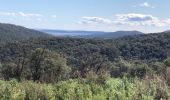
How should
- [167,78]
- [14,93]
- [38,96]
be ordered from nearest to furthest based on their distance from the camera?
[14,93], [38,96], [167,78]

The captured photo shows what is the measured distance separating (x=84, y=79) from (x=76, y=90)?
2063 millimetres

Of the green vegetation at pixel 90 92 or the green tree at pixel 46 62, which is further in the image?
the green tree at pixel 46 62

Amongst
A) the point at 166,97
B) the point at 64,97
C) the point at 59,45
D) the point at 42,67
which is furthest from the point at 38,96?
the point at 59,45

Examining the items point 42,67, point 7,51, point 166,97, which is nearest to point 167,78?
point 166,97

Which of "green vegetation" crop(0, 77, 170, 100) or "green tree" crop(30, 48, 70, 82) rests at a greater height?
"green vegetation" crop(0, 77, 170, 100)

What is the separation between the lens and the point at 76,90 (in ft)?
33.9

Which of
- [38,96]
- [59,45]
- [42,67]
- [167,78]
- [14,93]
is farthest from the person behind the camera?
[59,45]

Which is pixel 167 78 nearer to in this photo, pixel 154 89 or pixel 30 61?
pixel 154 89

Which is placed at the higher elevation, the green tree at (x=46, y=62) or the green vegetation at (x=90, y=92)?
the green vegetation at (x=90, y=92)

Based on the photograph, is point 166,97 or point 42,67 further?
point 42,67

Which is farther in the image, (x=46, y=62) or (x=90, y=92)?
(x=46, y=62)

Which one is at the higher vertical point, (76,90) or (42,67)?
(76,90)

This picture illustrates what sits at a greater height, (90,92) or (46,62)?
(90,92)

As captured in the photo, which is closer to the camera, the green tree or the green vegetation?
the green vegetation
